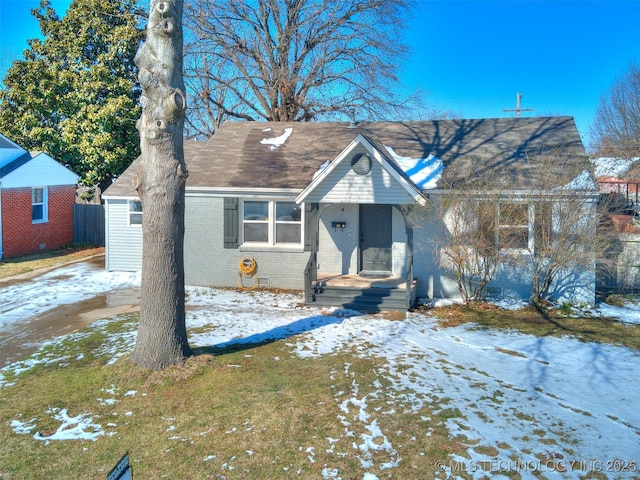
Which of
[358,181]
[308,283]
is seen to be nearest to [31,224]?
[308,283]

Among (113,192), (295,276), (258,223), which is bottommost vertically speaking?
(295,276)

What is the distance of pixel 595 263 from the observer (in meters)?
11.8

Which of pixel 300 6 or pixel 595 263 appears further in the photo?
pixel 300 6

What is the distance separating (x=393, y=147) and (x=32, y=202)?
14.7 meters

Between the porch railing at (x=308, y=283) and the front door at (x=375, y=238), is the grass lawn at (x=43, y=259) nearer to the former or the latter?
the porch railing at (x=308, y=283)

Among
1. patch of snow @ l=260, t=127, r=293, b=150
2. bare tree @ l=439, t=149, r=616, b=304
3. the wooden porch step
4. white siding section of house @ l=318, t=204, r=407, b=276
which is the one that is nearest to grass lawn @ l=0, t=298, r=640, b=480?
the wooden porch step

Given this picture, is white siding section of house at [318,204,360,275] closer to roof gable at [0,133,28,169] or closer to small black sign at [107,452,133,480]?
small black sign at [107,452,133,480]

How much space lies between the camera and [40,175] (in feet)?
66.6

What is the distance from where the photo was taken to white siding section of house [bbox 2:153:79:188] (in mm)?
18953

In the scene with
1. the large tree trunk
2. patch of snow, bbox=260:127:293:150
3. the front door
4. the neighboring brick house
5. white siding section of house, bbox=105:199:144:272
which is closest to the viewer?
the large tree trunk

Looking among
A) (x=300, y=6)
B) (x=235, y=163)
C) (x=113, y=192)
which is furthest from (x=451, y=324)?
(x=300, y=6)

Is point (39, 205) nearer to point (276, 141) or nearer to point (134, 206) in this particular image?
point (134, 206)

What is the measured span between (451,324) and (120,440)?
7025 millimetres

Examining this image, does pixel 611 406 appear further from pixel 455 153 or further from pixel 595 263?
pixel 455 153
